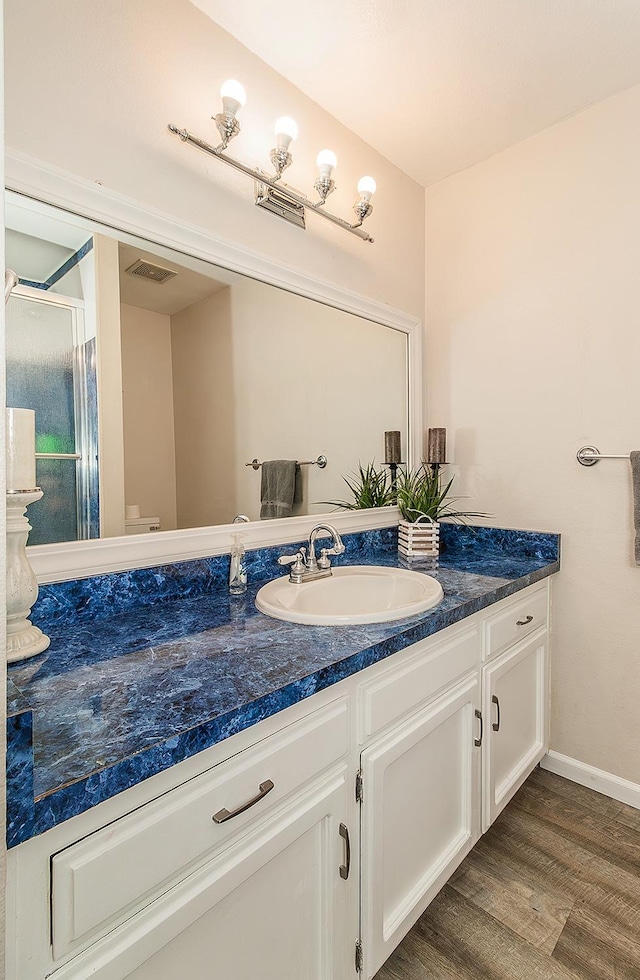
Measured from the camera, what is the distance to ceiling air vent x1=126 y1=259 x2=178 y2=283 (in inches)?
48.6

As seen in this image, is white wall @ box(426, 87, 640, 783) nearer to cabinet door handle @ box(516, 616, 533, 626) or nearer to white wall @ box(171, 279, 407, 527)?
cabinet door handle @ box(516, 616, 533, 626)

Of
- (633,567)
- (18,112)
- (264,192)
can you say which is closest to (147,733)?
(18,112)

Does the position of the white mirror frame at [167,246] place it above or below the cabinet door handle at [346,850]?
above

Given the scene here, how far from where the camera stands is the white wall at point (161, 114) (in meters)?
1.06

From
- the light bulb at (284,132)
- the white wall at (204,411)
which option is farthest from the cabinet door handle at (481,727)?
the light bulb at (284,132)

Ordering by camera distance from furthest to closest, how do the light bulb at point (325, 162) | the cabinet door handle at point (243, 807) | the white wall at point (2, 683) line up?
1. the light bulb at point (325, 162)
2. the cabinet door handle at point (243, 807)
3. the white wall at point (2, 683)

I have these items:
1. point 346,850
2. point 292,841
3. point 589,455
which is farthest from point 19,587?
point 589,455

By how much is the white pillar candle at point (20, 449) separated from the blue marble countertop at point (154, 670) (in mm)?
287

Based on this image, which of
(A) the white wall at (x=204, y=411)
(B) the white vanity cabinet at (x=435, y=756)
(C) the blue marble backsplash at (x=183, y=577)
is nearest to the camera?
(B) the white vanity cabinet at (x=435, y=756)

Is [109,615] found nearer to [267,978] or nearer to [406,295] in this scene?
[267,978]

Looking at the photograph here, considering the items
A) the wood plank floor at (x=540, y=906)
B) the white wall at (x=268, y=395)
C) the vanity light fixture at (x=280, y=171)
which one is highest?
the vanity light fixture at (x=280, y=171)

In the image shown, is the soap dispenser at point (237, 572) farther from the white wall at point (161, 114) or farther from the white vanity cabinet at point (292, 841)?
the white wall at point (161, 114)

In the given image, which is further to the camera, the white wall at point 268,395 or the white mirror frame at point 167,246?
the white wall at point 268,395

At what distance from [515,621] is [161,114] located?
1.76 metres
